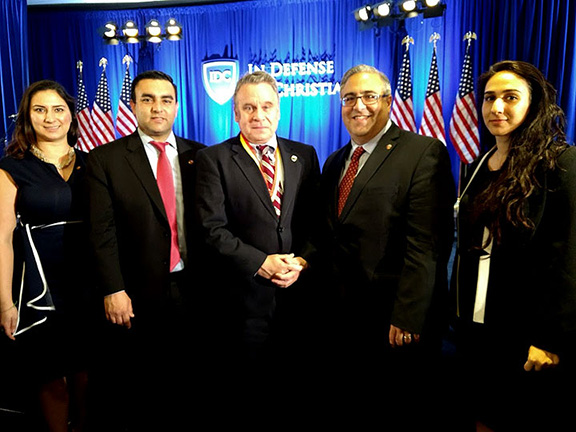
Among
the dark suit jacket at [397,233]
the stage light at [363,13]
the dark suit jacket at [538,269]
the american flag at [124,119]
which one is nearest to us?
the dark suit jacket at [538,269]

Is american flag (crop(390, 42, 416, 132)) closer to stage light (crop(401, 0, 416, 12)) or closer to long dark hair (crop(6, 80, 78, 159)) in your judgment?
stage light (crop(401, 0, 416, 12))

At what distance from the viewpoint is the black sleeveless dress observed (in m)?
2.09

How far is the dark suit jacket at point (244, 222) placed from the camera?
6.53ft

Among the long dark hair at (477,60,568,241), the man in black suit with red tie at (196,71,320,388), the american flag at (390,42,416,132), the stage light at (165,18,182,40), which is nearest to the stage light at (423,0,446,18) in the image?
the american flag at (390,42,416,132)

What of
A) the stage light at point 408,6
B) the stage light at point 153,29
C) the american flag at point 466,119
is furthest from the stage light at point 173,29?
the american flag at point 466,119

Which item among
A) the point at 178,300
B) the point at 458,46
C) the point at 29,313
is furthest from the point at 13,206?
the point at 458,46

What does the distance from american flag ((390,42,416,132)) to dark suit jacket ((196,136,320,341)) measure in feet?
13.6

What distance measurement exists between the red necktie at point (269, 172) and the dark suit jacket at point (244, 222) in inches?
1.3

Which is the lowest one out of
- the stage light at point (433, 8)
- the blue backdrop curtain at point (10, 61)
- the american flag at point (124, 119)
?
the american flag at point (124, 119)

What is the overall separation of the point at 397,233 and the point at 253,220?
66 cm

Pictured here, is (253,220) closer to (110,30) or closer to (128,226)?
(128,226)

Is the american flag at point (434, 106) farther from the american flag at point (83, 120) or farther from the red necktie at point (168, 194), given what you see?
the american flag at point (83, 120)

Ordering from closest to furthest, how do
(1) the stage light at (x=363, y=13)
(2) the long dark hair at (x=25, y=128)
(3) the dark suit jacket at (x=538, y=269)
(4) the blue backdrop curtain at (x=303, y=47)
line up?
(3) the dark suit jacket at (x=538, y=269) → (2) the long dark hair at (x=25, y=128) → (4) the blue backdrop curtain at (x=303, y=47) → (1) the stage light at (x=363, y=13)

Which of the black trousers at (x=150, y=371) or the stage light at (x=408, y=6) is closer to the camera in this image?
the black trousers at (x=150, y=371)
